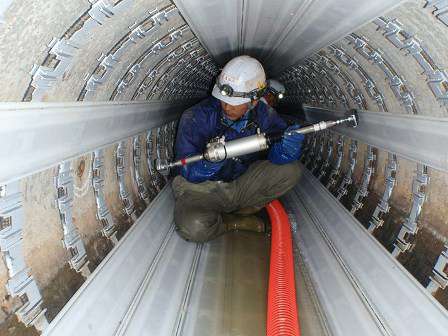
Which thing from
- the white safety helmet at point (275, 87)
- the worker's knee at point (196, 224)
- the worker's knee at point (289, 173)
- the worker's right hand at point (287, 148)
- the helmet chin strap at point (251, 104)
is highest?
the white safety helmet at point (275, 87)

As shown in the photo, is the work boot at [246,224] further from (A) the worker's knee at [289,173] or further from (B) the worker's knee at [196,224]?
(A) the worker's knee at [289,173]

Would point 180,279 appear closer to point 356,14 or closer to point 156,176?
point 156,176

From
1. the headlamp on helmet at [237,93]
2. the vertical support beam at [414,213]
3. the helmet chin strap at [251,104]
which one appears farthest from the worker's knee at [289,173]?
the vertical support beam at [414,213]

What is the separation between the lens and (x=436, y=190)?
6.88ft

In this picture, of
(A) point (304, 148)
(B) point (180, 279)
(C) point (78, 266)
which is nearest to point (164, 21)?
(C) point (78, 266)

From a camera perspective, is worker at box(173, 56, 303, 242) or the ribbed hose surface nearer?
the ribbed hose surface

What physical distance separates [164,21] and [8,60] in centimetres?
108

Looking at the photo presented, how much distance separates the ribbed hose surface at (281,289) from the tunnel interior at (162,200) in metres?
0.16

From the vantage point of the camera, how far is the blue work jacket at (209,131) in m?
3.25

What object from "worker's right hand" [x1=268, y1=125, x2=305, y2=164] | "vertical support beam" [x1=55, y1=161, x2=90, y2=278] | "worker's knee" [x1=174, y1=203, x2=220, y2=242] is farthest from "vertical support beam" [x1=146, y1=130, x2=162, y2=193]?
"vertical support beam" [x1=55, y1=161, x2=90, y2=278]

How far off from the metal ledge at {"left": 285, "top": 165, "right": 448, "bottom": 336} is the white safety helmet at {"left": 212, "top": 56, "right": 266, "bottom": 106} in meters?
1.21

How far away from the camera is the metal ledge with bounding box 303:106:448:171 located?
6.26 feet

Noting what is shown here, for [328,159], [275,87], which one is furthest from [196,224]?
[275,87]

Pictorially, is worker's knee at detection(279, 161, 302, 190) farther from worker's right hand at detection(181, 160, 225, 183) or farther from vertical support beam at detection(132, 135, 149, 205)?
vertical support beam at detection(132, 135, 149, 205)
